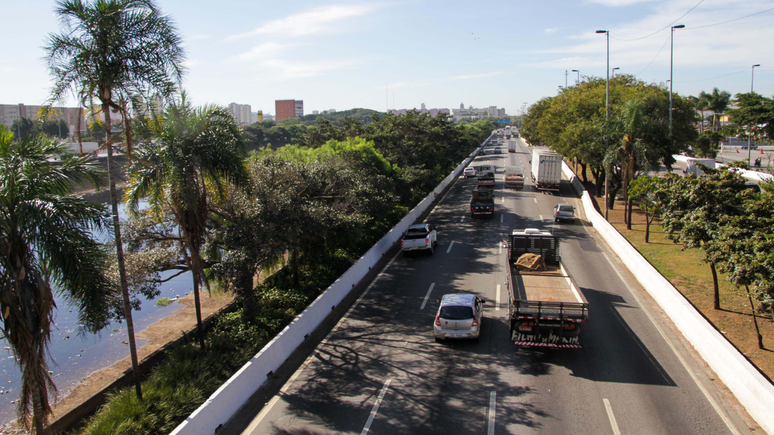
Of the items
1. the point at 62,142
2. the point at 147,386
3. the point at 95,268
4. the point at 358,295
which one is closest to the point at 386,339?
the point at 358,295

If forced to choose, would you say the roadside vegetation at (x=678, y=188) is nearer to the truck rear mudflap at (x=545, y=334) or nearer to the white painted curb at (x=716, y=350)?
the white painted curb at (x=716, y=350)

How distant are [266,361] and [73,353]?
13.8 metres

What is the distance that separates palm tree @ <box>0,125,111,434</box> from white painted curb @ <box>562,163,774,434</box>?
13.2 m

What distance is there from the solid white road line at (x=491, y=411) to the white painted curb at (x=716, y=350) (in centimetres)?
544

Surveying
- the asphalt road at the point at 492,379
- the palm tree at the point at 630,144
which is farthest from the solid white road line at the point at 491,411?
the palm tree at the point at 630,144

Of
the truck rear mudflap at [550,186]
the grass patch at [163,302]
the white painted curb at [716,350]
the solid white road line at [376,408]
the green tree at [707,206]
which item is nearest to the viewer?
the white painted curb at [716,350]

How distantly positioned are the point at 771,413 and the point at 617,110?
32485 mm

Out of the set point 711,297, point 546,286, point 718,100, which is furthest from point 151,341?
point 718,100

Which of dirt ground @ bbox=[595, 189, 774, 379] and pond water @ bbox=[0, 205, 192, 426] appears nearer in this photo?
dirt ground @ bbox=[595, 189, 774, 379]

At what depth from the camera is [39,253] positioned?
26.1ft

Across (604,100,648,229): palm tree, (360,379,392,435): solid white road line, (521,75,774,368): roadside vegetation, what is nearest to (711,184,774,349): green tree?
(521,75,774,368): roadside vegetation

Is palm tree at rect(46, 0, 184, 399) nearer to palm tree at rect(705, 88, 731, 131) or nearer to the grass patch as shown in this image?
the grass patch

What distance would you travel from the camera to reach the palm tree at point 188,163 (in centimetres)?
1242

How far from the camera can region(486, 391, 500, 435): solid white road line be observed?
10270 mm
